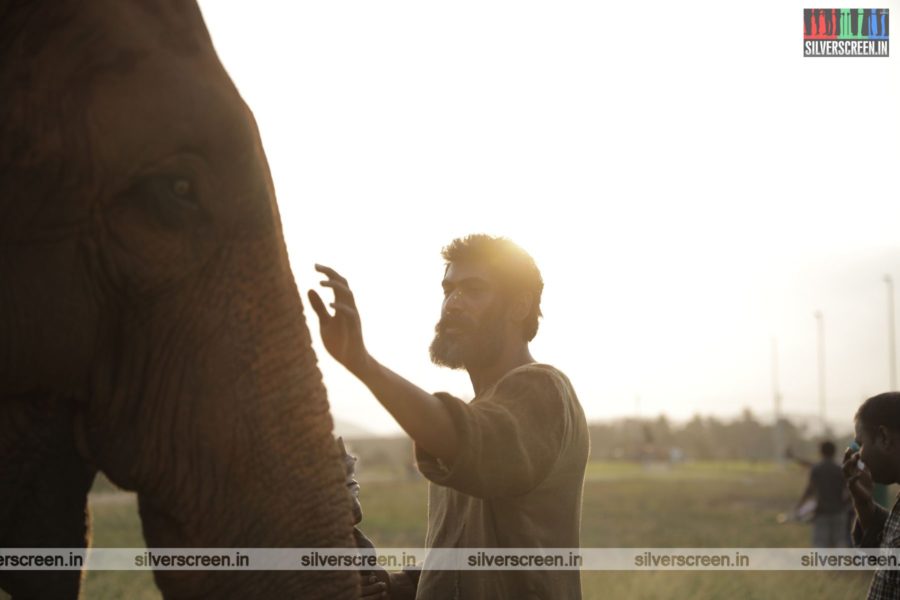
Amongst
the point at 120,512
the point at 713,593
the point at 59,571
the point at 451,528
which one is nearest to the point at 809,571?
the point at 713,593

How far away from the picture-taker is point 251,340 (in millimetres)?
2428

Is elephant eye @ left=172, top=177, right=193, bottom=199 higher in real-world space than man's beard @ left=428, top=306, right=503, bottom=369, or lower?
higher

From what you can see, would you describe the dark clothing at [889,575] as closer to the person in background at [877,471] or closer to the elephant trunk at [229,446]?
the person in background at [877,471]

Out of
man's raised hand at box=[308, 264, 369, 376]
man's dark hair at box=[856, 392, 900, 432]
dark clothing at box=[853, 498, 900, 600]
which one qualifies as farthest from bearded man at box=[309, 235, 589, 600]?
man's dark hair at box=[856, 392, 900, 432]

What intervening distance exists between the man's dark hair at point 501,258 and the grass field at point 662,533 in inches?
342

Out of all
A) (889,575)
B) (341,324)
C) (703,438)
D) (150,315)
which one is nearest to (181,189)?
(150,315)

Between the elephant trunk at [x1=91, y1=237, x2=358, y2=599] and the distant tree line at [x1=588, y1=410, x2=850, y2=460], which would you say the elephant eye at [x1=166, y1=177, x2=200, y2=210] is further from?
the distant tree line at [x1=588, y1=410, x2=850, y2=460]

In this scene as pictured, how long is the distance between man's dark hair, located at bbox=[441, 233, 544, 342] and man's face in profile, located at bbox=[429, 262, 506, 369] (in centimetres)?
3

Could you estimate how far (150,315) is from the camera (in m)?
2.43

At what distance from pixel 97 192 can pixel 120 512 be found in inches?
1024

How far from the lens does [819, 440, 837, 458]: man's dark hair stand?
1655 cm

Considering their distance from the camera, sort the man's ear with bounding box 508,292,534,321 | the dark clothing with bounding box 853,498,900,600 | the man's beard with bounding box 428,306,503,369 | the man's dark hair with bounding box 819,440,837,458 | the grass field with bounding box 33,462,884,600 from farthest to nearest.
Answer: the man's dark hair with bounding box 819,440,837,458 < the grass field with bounding box 33,462,884,600 < the dark clothing with bounding box 853,498,900,600 < the man's ear with bounding box 508,292,534,321 < the man's beard with bounding box 428,306,503,369

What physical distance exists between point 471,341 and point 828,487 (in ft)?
46.4

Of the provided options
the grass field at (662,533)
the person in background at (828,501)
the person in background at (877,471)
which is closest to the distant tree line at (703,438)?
the grass field at (662,533)
